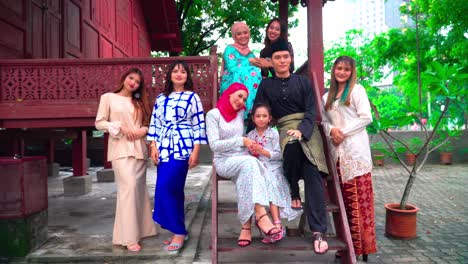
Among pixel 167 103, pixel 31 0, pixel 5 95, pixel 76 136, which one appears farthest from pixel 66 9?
pixel 167 103

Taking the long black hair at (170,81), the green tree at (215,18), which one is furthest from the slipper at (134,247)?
the green tree at (215,18)

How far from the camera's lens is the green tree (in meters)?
16.6

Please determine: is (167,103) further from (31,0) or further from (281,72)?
(31,0)

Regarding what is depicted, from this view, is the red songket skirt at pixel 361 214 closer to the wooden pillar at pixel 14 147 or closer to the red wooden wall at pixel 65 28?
the red wooden wall at pixel 65 28

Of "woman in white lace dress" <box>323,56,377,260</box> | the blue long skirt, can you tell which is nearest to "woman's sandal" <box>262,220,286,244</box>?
"woman in white lace dress" <box>323,56,377,260</box>

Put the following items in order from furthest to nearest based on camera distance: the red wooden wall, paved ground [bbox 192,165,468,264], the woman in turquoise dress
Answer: the red wooden wall → the woman in turquoise dress → paved ground [bbox 192,165,468,264]

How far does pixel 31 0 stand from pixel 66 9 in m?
1.39

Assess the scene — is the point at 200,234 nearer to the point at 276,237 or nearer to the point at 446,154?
the point at 276,237

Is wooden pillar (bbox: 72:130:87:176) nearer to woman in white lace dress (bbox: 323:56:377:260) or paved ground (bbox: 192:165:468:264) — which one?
paved ground (bbox: 192:165:468:264)

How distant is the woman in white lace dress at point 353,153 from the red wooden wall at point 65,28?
15.8 feet

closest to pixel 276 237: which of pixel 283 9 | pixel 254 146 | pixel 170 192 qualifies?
pixel 254 146

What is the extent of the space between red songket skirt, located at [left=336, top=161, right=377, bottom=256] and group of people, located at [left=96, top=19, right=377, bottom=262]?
0.04 ft

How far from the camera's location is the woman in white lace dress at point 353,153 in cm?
400

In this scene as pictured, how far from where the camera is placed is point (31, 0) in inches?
250
